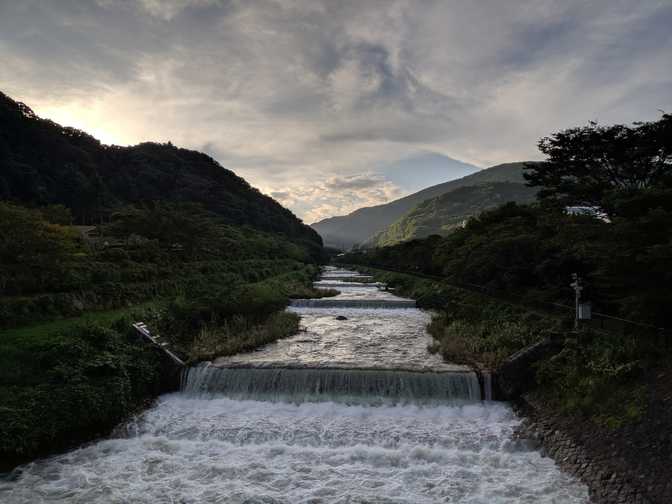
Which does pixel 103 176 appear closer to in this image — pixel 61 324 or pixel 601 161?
pixel 61 324

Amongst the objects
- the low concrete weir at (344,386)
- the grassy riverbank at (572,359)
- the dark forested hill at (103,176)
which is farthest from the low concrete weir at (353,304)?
the dark forested hill at (103,176)

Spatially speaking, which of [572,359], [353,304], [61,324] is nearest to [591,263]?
[572,359]

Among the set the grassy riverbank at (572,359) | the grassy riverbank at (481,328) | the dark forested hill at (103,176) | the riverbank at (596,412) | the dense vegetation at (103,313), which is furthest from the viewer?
the dark forested hill at (103,176)

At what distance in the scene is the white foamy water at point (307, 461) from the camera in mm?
9047

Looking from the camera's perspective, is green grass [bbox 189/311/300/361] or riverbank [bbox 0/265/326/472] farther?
green grass [bbox 189/311/300/361]

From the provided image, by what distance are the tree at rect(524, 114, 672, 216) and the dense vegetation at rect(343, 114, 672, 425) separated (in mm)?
52

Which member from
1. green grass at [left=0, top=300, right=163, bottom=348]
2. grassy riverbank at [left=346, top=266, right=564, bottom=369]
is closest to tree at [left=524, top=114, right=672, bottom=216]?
grassy riverbank at [left=346, top=266, right=564, bottom=369]

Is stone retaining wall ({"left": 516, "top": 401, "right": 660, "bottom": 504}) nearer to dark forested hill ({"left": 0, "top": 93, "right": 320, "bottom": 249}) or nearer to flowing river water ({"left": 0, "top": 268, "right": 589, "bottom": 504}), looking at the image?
flowing river water ({"left": 0, "top": 268, "right": 589, "bottom": 504})

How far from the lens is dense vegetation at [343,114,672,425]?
426 inches

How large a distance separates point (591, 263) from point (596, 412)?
6952 millimetres

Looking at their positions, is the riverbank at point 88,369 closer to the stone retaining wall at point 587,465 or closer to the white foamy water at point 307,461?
the white foamy water at point 307,461

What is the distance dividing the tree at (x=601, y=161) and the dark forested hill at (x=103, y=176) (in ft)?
206

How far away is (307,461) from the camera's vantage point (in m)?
10.4

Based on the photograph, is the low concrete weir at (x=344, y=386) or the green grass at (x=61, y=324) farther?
the green grass at (x=61, y=324)
